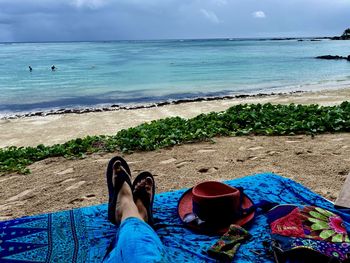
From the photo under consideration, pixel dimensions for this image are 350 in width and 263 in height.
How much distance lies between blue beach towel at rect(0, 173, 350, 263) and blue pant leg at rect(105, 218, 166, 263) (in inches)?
12.7

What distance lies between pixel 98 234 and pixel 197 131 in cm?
401

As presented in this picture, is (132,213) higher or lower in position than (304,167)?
higher

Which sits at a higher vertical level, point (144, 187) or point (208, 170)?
point (144, 187)

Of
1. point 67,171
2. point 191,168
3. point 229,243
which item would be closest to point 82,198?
point 67,171

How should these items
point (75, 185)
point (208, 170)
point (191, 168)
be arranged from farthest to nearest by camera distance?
point (191, 168) < point (208, 170) < point (75, 185)

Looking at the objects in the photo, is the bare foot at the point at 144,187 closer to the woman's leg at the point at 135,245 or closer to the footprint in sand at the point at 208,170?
the woman's leg at the point at 135,245

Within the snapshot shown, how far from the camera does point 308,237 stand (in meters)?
2.34

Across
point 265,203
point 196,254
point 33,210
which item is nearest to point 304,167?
point 265,203

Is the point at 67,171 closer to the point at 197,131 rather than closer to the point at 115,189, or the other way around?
the point at 197,131

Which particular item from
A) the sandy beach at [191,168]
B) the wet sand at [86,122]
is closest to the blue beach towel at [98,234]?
the sandy beach at [191,168]

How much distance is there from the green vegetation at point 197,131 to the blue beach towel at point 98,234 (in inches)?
117

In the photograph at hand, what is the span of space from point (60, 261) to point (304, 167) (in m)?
3.32

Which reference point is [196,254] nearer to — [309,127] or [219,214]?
[219,214]

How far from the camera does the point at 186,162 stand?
535cm
